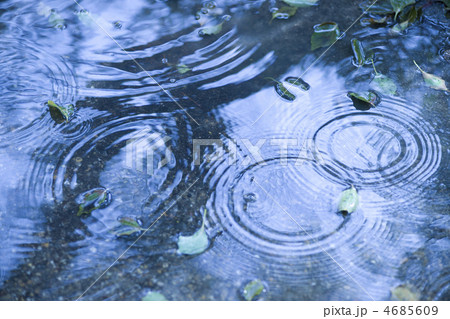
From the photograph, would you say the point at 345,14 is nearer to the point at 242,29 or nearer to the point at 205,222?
the point at 242,29

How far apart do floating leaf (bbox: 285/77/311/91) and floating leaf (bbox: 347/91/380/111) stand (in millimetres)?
212

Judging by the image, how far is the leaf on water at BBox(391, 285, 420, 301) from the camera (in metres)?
1.52

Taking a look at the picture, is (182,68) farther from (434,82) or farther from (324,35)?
(434,82)

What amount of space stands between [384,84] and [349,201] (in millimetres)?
766

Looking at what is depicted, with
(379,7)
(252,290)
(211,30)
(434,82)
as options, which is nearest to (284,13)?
(211,30)

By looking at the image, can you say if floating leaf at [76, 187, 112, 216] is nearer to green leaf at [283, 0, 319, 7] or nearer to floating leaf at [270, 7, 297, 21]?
floating leaf at [270, 7, 297, 21]

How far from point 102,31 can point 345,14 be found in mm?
1434

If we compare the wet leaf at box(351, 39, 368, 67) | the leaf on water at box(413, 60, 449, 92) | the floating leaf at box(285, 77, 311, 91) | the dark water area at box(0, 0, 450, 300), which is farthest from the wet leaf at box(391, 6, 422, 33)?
the floating leaf at box(285, 77, 311, 91)

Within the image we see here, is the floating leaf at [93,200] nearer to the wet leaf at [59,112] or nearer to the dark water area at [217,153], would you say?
the dark water area at [217,153]

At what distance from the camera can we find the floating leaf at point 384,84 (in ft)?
6.99

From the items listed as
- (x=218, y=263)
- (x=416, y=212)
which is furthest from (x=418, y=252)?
(x=218, y=263)

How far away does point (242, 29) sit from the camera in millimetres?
2422

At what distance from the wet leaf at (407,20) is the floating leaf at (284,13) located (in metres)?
0.59

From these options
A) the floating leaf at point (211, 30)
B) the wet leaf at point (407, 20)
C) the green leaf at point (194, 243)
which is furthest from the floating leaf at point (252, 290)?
the wet leaf at point (407, 20)
